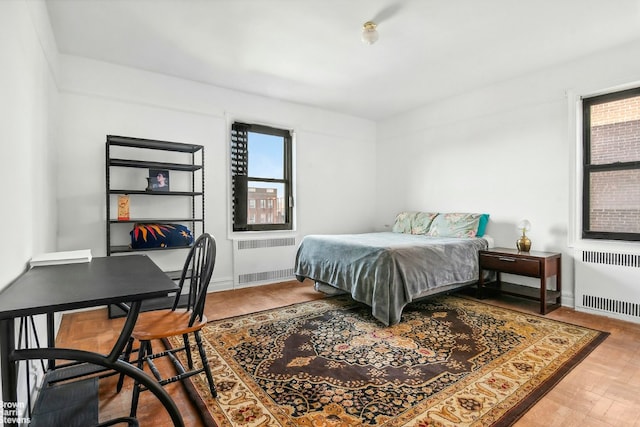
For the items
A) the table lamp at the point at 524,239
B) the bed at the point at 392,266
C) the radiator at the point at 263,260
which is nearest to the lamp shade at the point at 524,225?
the table lamp at the point at 524,239

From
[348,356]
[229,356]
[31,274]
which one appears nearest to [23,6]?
[31,274]

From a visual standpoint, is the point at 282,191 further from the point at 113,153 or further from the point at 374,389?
the point at 374,389

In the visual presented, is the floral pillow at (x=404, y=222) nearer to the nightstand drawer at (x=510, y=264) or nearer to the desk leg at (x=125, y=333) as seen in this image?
the nightstand drawer at (x=510, y=264)

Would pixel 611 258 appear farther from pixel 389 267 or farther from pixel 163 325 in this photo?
pixel 163 325

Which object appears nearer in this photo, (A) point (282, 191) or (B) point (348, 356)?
(B) point (348, 356)

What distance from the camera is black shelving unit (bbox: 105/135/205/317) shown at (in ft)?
10.3

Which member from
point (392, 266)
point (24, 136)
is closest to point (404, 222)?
point (392, 266)

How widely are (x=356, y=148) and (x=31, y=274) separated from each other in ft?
14.7

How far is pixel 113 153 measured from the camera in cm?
336

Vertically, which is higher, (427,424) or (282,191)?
(282,191)

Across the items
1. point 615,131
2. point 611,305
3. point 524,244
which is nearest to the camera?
point 611,305

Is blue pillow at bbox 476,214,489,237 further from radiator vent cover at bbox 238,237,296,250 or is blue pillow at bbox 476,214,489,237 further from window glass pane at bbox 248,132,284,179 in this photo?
window glass pane at bbox 248,132,284,179

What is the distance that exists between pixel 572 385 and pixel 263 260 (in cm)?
332

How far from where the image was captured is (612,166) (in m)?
3.10
